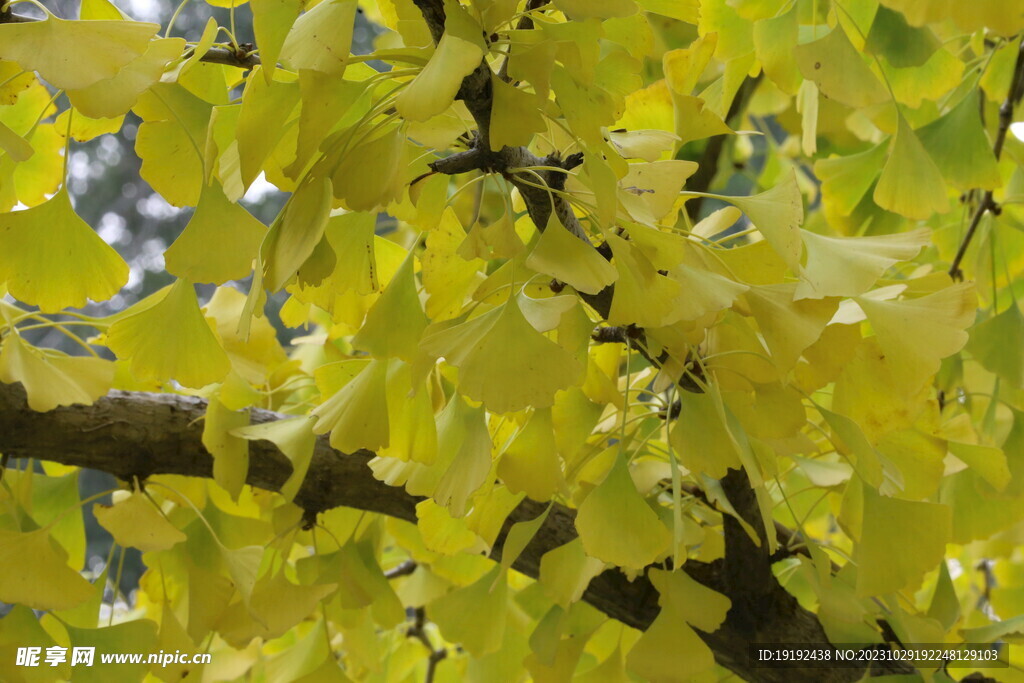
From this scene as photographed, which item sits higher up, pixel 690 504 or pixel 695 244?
pixel 695 244

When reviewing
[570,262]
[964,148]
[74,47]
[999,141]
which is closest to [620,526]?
[570,262]

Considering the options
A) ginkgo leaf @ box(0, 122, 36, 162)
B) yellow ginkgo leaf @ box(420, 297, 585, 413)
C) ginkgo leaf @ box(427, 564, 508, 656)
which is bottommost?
ginkgo leaf @ box(427, 564, 508, 656)

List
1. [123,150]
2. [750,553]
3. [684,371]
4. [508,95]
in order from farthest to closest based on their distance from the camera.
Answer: [123,150], [750,553], [684,371], [508,95]

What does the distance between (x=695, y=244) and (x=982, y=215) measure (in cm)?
55

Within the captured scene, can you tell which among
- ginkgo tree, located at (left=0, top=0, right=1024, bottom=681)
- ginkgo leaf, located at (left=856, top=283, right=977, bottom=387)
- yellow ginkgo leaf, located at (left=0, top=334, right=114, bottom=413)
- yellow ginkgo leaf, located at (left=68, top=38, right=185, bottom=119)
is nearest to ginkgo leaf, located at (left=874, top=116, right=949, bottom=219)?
ginkgo tree, located at (left=0, top=0, right=1024, bottom=681)

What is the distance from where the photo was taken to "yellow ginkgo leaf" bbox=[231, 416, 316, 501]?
57 cm

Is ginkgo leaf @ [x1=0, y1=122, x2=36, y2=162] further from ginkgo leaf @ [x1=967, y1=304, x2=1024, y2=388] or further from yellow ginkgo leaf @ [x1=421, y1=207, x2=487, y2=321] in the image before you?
ginkgo leaf @ [x1=967, y1=304, x2=1024, y2=388]

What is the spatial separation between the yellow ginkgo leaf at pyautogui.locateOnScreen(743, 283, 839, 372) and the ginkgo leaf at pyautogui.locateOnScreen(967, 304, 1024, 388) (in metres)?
0.36

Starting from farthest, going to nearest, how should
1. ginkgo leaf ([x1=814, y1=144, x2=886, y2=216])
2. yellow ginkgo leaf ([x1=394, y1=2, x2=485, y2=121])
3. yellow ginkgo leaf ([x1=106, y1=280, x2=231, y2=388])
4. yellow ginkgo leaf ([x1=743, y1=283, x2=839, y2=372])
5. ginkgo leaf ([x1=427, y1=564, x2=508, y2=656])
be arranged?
ginkgo leaf ([x1=814, y1=144, x2=886, y2=216]) → ginkgo leaf ([x1=427, y1=564, x2=508, y2=656]) → yellow ginkgo leaf ([x1=106, y1=280, x2=231, y2=388]) → yellow ginkgo leaf ([x1=743, y1=283, x2=839, y2=372]) → yellow ginkgo leaf ([x1=394, y1=2, x2=485, y2=121])

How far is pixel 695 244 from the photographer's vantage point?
1.60 feet

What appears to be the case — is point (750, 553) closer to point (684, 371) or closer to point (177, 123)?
point (684, 371)

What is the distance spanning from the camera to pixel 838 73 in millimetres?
534

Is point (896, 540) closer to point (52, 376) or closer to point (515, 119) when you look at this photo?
point (515, 119)

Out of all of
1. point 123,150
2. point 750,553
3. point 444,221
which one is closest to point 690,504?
point 750,553
